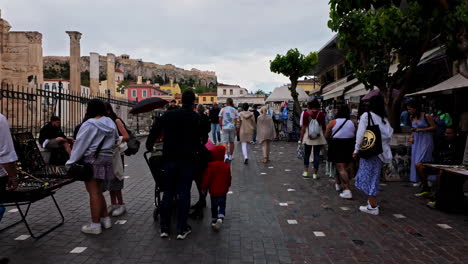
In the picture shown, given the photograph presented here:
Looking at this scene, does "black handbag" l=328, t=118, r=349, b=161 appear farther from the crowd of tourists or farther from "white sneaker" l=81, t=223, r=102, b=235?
"white sneaker" l=81, t=223, r=102, b=235

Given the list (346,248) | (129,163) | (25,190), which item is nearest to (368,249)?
(346,248)

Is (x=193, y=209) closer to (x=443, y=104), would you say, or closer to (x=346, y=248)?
(x=346, y=248)

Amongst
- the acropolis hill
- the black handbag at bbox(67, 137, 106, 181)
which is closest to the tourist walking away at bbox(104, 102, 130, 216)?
the black handbag at bbox(67, 137, 106, 181)

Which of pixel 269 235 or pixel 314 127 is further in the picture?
pixel 314 127

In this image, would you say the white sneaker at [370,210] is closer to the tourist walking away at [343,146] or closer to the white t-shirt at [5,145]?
the tourist walking away at [343,146]

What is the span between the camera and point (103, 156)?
13.9 feet

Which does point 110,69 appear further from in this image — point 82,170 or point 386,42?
point 82,170

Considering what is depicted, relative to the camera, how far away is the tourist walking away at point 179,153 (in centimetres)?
393

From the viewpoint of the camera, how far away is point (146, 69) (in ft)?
467

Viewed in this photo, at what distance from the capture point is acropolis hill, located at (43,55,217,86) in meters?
121

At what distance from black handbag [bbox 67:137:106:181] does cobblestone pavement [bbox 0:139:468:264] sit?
2.48 ft

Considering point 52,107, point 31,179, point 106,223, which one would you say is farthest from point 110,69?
point 106,223

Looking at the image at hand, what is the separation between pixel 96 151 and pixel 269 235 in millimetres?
2377

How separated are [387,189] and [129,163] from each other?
695 centimetres
